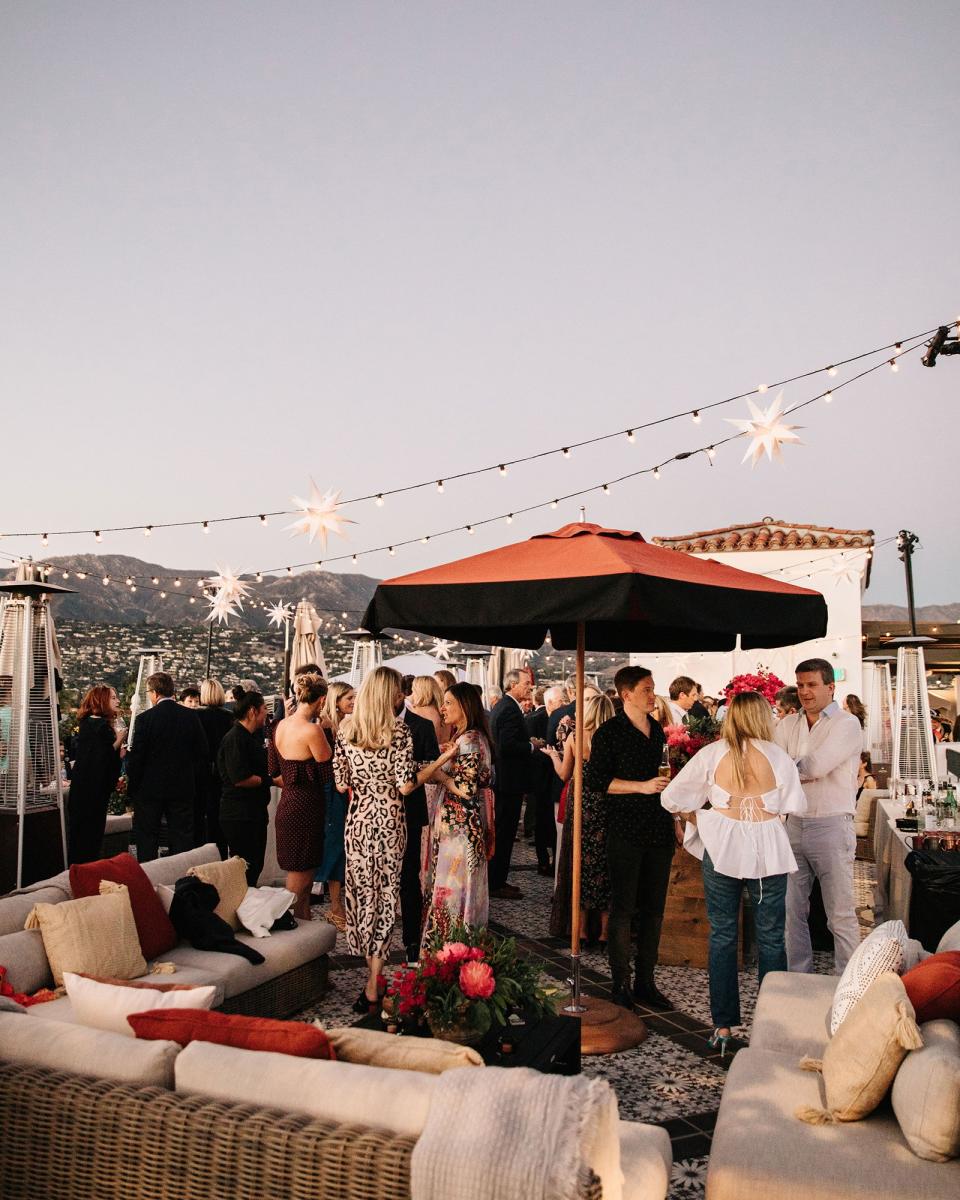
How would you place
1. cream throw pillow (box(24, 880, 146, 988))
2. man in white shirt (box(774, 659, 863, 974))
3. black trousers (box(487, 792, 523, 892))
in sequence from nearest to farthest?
cream throw pillow (box(24, 880, 146, 988)) < man in white shirt (box(774, 659, 863, 974)) < black trousers (box(487, 792, 523, 892))

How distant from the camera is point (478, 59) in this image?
32.8 ft

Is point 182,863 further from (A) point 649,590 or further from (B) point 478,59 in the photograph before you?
(B) point 478,59

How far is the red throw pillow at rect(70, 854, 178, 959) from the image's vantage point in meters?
4.22

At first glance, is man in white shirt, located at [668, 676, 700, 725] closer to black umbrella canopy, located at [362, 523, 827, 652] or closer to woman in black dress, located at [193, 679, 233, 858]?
black umbrella canopy, located at [362, 523, 827, 652]

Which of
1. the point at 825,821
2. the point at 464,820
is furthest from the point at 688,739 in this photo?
the point at 464,820

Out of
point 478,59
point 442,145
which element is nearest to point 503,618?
point 478,59

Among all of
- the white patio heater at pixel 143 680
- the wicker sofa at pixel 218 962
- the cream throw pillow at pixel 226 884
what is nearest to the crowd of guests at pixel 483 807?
the wicker sofa at pixel 218 962

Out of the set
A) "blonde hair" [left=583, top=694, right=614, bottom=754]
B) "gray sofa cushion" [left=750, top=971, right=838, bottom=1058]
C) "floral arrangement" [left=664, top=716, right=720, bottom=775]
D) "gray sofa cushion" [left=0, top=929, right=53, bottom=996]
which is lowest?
"gray sofa cushion" [left=750, top=971, right=838, bottom=1058]

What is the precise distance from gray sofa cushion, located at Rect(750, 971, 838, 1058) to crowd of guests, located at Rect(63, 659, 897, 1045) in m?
0.49

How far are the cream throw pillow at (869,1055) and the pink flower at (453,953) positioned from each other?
1.11 meters

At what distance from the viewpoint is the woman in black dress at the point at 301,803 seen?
6031mm

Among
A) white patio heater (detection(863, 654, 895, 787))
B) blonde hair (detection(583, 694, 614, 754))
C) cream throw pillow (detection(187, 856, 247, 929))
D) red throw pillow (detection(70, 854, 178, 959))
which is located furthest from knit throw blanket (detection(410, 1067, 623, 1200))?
white patio heater (detection(863, 654, 895, 787))

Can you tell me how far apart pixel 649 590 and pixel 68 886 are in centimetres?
292

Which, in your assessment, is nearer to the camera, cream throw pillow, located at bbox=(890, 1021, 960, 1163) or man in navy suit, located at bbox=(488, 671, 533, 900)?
cream throw pillow, located at bbox=(890, 1021, 960, 1163)
